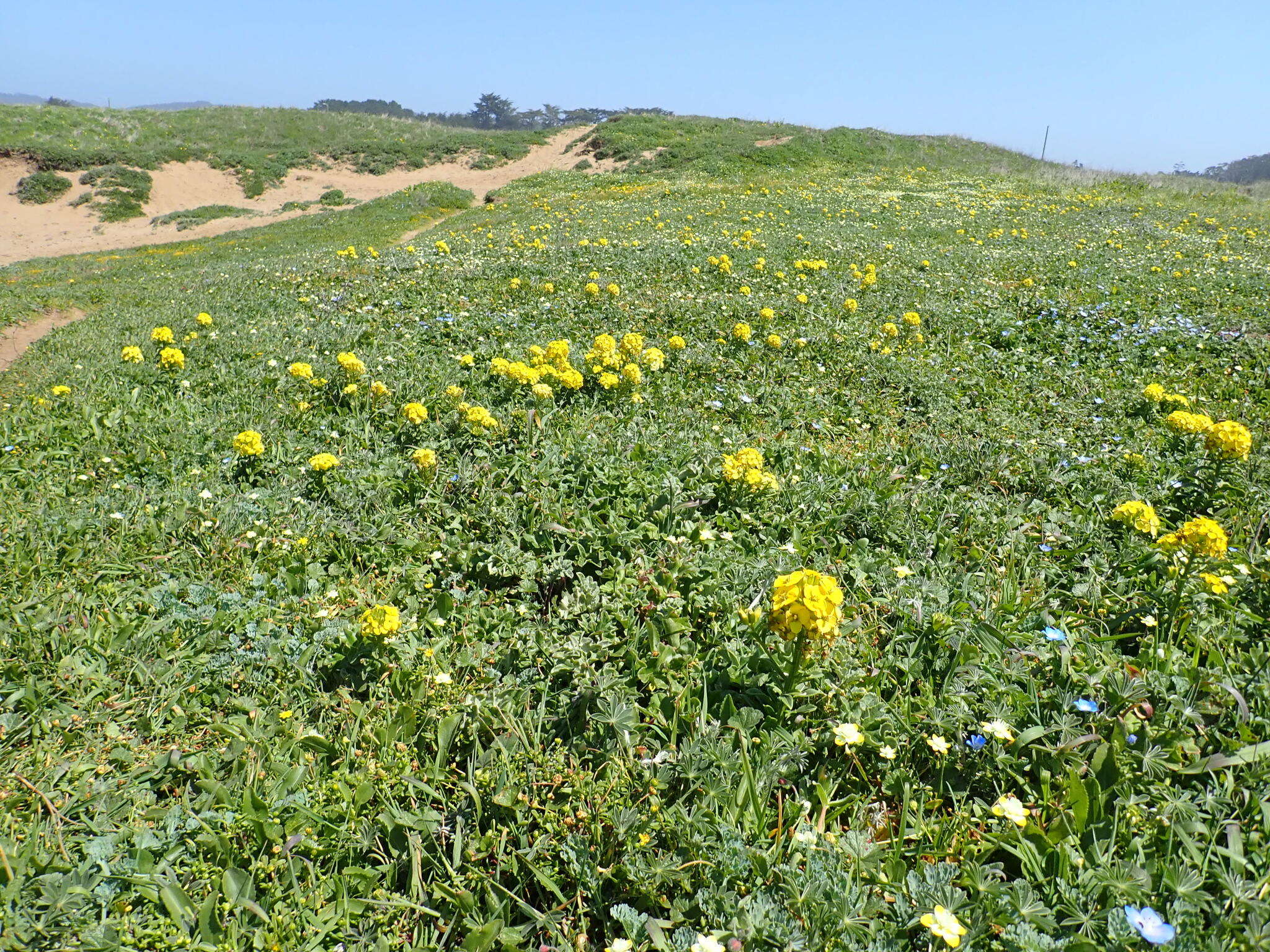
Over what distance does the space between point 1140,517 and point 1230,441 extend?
3.72 feet

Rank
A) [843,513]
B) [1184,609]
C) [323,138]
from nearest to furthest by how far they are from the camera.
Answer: [1184,609], [843,513], [323,138]

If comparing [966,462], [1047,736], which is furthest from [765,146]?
[1047,736]

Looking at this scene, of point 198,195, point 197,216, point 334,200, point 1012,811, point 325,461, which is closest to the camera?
point 1012,811

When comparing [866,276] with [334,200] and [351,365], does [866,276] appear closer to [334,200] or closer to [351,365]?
[351,365]

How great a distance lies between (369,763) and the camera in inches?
100

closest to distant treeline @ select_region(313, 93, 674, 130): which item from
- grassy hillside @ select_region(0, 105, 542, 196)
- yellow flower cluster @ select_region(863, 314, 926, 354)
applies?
grassy hillside @ select_region(0, 105, 542, 196)

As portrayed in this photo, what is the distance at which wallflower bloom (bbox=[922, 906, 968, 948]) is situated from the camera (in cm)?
181

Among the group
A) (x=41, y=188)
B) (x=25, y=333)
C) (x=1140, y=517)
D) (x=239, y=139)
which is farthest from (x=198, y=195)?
(x=1140, y=517)

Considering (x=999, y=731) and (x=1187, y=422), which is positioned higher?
(x=1187, y=422)

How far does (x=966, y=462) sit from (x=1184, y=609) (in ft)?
5.86

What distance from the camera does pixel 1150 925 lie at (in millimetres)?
1780

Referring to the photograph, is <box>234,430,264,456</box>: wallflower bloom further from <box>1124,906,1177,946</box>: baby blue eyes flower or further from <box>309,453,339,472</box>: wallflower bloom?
<box>1124,906,1177,946</box>: baby blue eyes flower

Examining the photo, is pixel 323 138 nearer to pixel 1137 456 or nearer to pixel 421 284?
pixel 421 284

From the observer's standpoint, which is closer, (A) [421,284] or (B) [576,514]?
(B) [576,514]
